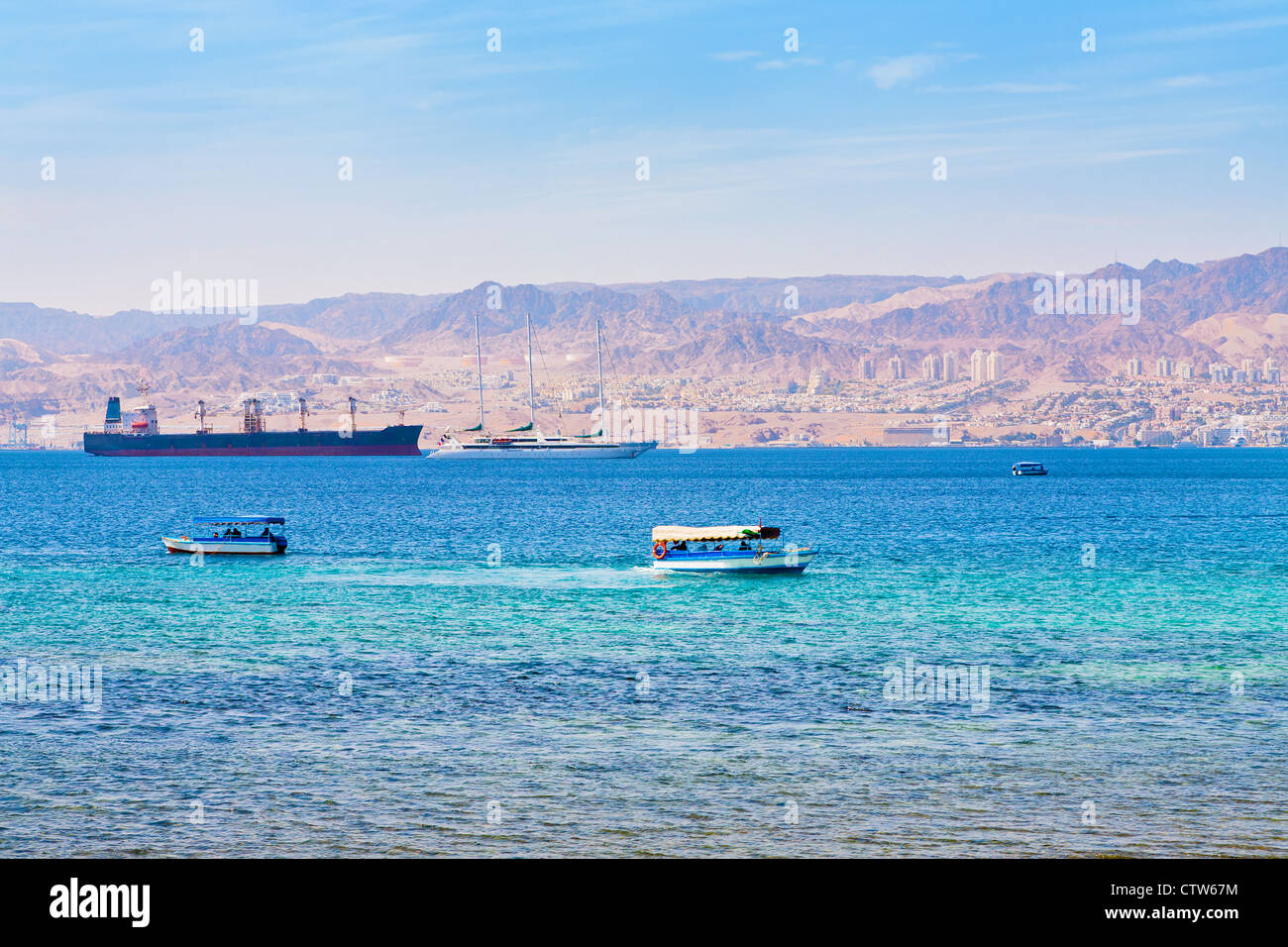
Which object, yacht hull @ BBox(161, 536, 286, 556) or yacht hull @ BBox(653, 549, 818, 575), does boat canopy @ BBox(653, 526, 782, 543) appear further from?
yacht hull @ BBox(161, 536, 286, 556)

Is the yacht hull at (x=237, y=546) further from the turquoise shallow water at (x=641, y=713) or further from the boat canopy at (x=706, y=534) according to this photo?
the boat canopy at (x=706, y=534)

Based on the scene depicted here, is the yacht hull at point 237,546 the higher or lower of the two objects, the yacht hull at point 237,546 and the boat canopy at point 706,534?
the lower

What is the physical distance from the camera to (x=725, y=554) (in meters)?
82.5

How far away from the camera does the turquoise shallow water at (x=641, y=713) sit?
28078mm

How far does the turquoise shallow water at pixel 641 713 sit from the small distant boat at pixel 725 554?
49.6 inches

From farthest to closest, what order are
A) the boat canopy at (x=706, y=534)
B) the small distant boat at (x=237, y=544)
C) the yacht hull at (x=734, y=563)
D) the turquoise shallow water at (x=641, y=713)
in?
the small distant boat at (x=237, y=544) → the boat canopy at (x=706, y=534) → the yacht hull at (x=734, y=563) → the turquoise shallow water at (x=641, y=713)

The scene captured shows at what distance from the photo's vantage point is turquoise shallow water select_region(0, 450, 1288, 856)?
2808cm

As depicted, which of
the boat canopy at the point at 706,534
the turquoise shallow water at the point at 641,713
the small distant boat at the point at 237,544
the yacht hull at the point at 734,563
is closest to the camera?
the turquoise shallow water at the point at 641,713

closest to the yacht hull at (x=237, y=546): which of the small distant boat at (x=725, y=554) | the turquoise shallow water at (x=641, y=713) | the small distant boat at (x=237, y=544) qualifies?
the small distant boat at (x=237, y=544)

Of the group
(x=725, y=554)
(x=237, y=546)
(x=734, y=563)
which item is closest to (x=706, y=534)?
(x=725, y=554)

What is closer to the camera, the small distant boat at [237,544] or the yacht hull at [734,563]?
the yacht hull at [734,563]

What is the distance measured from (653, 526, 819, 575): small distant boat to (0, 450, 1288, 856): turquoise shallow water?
1.26 m

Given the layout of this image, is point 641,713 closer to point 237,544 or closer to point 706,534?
point 706,534
